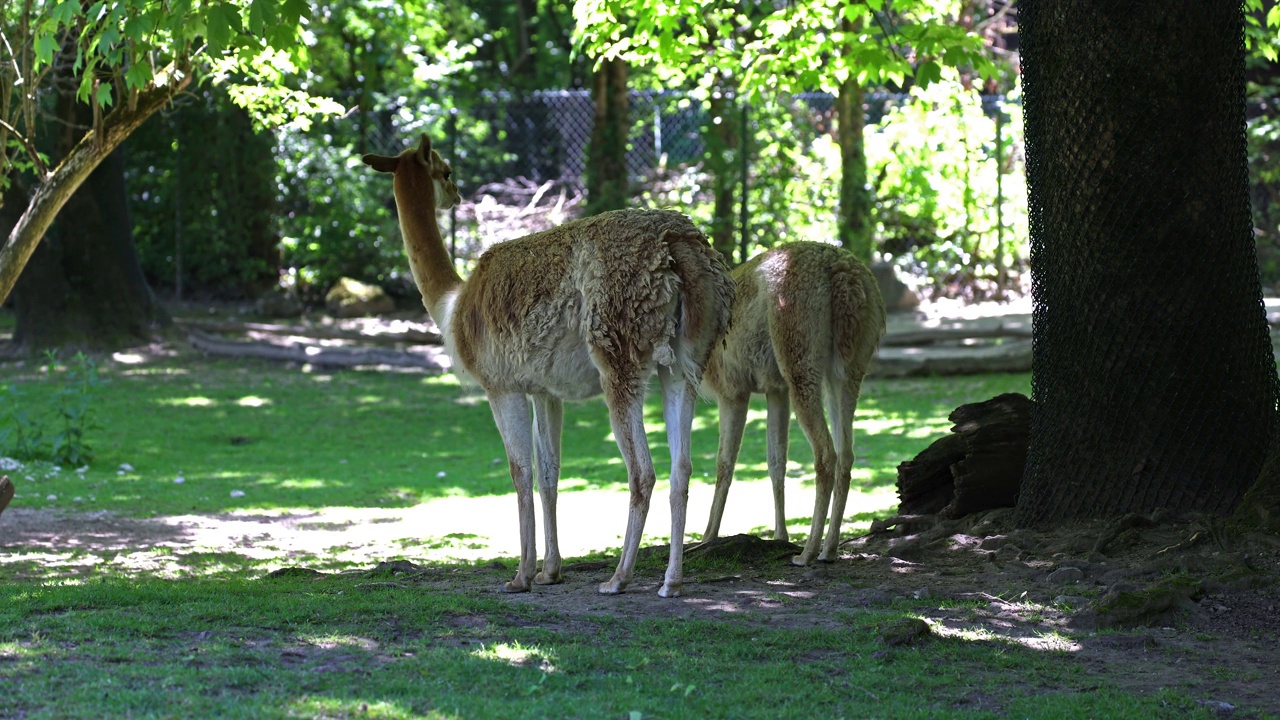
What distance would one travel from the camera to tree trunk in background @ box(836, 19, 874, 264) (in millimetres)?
21078

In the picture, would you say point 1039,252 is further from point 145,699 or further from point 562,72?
point 562,72

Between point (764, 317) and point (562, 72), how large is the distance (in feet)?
79.7

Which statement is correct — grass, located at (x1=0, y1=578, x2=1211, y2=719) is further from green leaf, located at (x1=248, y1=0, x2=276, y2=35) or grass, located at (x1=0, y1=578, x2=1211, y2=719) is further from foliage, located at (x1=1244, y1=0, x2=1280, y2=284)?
foliage, located at (x1=1244, y1=0, x2=1280, y2=284)

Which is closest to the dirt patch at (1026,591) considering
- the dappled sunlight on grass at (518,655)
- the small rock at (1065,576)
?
the small rock at (1065,576)

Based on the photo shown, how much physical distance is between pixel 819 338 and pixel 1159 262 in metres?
1.86

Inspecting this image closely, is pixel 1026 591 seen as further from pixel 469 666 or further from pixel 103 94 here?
pixel 103 94

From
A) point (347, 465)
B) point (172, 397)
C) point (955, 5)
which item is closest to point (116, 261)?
point (172, 397)

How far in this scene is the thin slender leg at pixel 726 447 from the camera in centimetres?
848

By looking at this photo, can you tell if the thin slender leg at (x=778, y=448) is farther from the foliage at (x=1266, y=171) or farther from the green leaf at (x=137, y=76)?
the foliage at (x=1266, y=171)

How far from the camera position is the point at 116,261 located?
703 inches

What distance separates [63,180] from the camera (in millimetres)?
8172

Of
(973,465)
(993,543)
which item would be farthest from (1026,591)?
(973,465)

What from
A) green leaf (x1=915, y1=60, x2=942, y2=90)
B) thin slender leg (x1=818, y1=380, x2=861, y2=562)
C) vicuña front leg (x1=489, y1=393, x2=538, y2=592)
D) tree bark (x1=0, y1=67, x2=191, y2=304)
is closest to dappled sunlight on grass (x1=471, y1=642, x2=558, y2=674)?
vicuña front leg (x1=489, y1=393, x2=538, y2=592)

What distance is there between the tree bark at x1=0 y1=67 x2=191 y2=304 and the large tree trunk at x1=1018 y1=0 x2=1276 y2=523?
18.0ft
